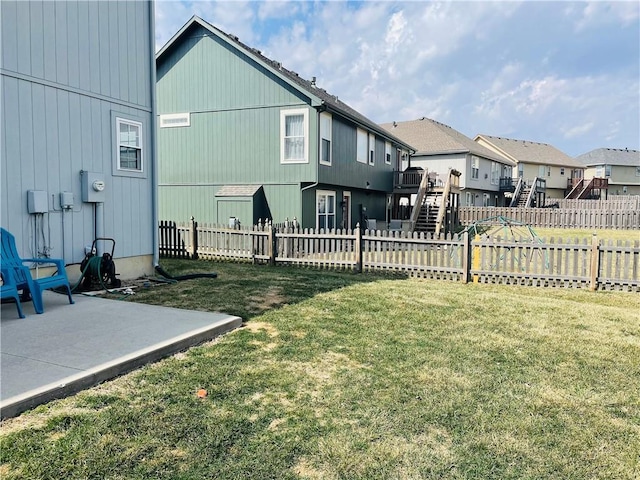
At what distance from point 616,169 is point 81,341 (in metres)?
67.3

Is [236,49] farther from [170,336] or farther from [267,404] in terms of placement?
[267,404]

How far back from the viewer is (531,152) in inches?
1868

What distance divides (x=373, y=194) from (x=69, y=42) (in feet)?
54.1

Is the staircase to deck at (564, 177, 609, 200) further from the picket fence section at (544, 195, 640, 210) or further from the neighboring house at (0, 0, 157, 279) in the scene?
the neighboring house at (0, 0, 157, 279)

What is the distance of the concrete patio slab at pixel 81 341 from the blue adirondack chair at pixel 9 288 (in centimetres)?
23

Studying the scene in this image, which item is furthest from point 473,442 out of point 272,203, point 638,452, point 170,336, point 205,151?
point 205,151

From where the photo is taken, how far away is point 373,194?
73.9 ft

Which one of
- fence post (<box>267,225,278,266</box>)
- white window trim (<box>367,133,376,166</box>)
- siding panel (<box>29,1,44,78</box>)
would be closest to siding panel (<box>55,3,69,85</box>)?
siding panel (<box>29,1,44,78</box>)

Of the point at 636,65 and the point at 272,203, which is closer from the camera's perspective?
the point at 272,203

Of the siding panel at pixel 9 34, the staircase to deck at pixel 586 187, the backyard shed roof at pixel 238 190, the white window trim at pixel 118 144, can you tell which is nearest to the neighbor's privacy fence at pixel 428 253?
the backyard shed roof at pixel 238 190

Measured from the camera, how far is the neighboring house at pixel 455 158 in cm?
3366

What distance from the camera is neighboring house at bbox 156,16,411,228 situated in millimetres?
15430

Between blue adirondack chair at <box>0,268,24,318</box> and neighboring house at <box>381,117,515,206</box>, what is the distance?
27.1 m

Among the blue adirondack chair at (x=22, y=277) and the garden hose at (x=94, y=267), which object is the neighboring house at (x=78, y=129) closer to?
the garden hose at (x=94, y=267)
